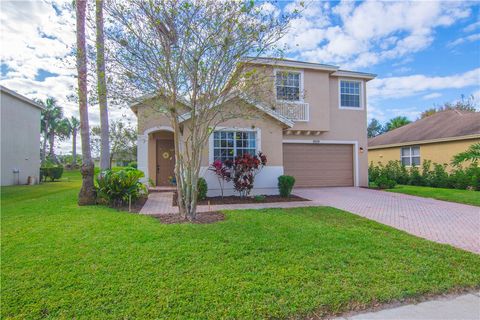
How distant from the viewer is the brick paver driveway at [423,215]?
5754 mm

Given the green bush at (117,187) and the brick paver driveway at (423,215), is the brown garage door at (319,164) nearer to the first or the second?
the brick paver driveway at (423,215)

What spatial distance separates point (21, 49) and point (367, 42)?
13.9 meters

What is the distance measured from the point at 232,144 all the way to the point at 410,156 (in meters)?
15.6

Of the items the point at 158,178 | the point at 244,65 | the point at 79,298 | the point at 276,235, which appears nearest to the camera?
the point at 79,298

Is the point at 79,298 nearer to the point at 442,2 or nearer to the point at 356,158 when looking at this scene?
the point at 442,2

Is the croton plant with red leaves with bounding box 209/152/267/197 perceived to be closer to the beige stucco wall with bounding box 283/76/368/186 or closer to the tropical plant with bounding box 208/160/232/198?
the tropical plant with bounding box 208/160/232/198

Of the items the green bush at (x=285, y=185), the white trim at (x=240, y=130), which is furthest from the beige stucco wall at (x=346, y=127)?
the green bush at (x=285, y=185)

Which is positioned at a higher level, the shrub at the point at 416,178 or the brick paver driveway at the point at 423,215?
the shrub at the point at 416,178

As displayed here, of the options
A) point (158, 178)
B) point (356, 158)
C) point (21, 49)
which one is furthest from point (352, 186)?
point (21, 49)

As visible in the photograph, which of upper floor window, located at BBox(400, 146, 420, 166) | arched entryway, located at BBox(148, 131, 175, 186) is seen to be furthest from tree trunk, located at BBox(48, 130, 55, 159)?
upper floor window, located at BBox(400, 146, 420, 166)

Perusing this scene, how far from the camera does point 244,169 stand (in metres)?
10.4

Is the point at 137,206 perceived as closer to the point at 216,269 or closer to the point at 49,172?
the point at 216,269

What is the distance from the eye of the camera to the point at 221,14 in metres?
6.04

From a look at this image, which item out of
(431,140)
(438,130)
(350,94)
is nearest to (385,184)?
(350,94)
